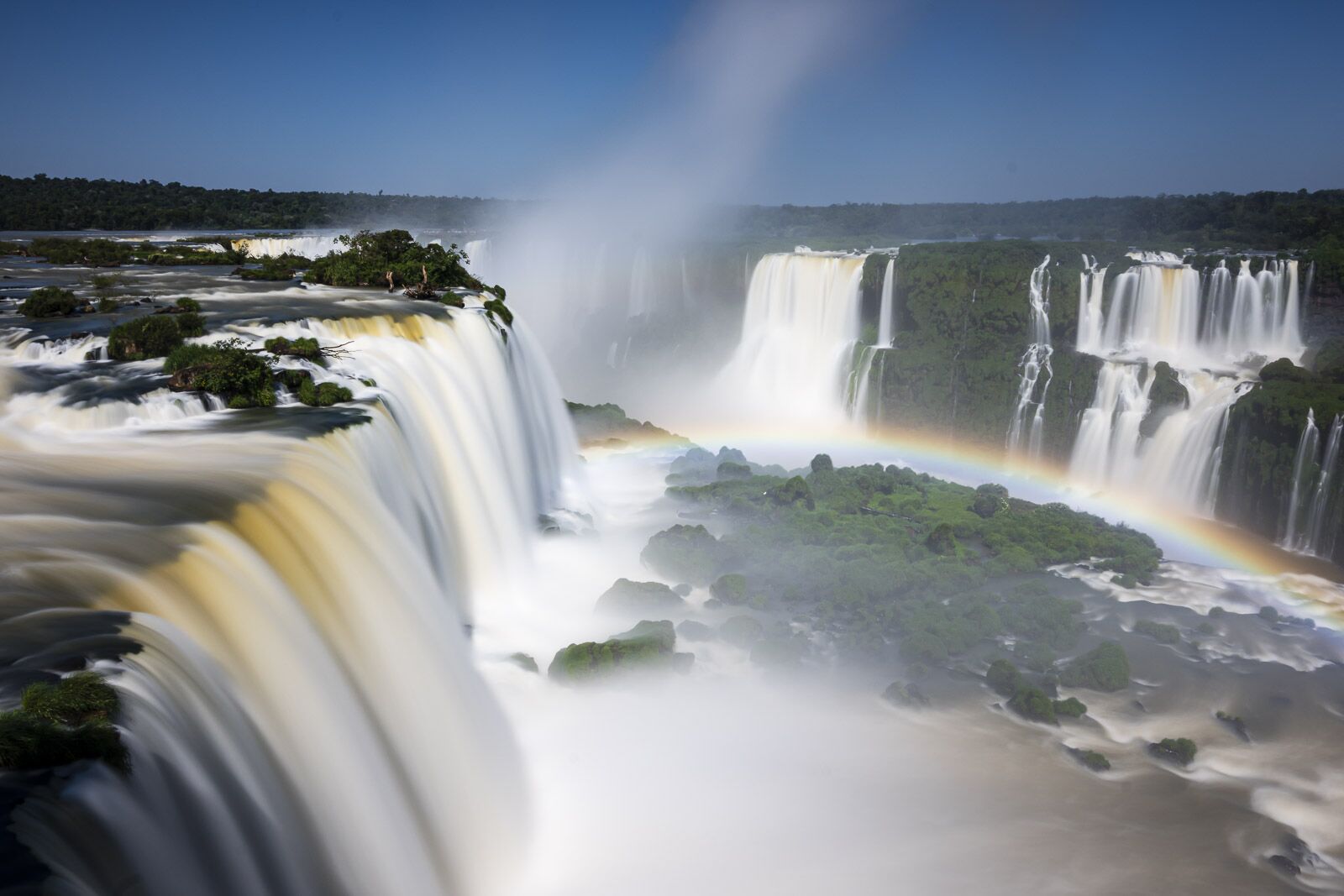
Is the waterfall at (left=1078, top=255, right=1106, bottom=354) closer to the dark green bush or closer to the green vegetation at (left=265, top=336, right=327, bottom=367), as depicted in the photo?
the green vegetation at (left=265, top=336, right=327, bottom=367)

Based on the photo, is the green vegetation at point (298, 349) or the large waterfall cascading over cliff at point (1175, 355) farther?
the large waterfall cascading over cliff at point (1175, 355)

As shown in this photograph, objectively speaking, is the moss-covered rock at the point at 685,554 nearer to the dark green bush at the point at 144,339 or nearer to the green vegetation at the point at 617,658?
the green vegetation at the point at 617,658

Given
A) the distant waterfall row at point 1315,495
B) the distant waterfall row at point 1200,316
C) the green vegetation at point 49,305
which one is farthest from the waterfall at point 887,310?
the green vegetation at point 49,305

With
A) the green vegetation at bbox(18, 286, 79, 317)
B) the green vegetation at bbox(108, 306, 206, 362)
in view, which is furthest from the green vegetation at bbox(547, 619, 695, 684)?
the green vegetation at bbox(18, 286, 79, 317)

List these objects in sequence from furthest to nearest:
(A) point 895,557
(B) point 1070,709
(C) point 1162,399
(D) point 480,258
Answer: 1. (D) point 480,258
2. (C) point 1162,399
3. (A) point 895,557
4. (B) point 1070,709

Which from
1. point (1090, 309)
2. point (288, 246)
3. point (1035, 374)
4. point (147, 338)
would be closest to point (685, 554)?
point (147, 338)

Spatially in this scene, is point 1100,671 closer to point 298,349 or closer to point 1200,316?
point 298,349
